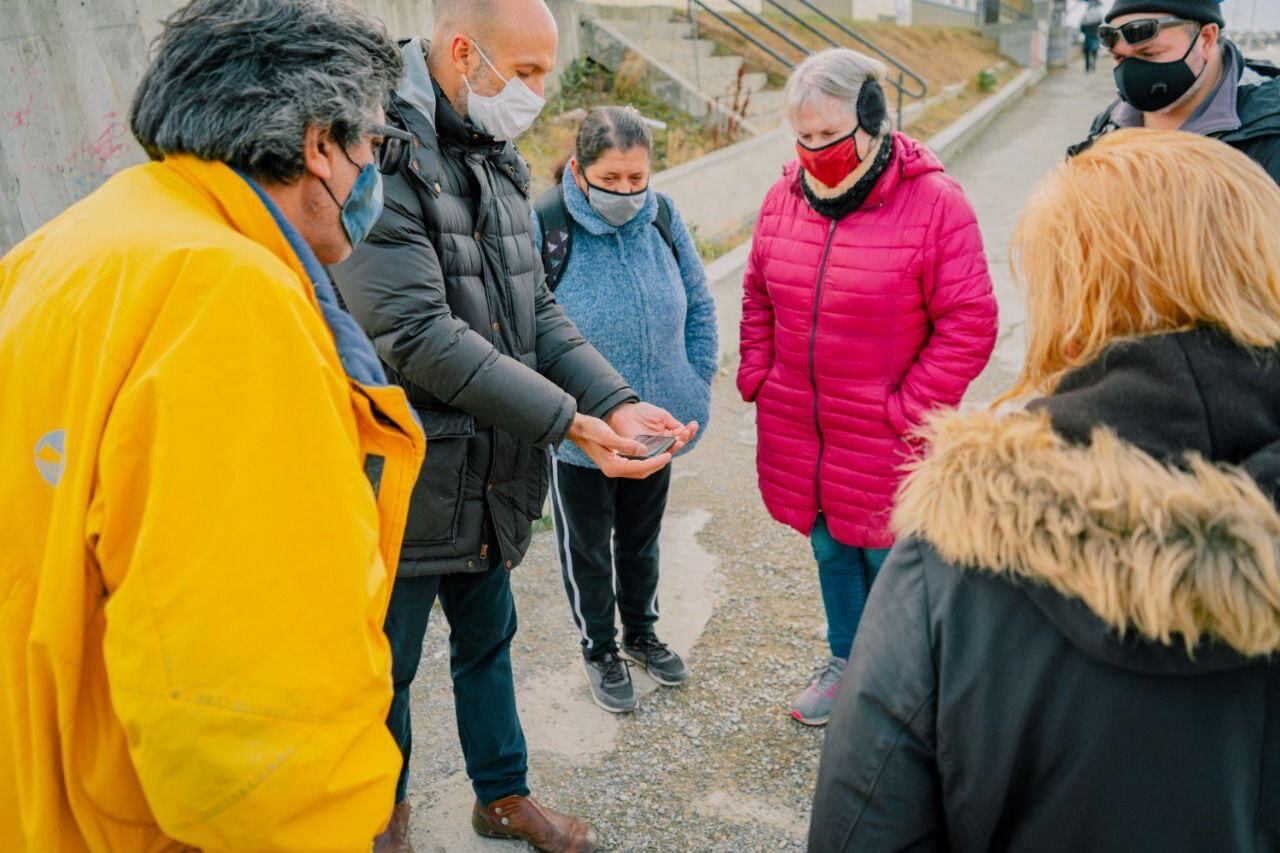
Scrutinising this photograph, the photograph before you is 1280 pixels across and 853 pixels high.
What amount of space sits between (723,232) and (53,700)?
25.0 feet

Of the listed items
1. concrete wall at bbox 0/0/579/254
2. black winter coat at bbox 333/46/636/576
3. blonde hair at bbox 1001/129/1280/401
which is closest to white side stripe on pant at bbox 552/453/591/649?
black winter coat at bbox 333/46/636/576

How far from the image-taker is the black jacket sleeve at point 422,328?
83.0 inches

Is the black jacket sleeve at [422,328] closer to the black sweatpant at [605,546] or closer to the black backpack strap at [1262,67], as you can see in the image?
the black sweatpant at [605,546]

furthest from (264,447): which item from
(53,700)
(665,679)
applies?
(665,679)

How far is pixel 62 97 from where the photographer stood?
4.49 meters

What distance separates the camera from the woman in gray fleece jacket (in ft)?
9.93

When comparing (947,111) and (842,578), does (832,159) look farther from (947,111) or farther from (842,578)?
(947,111)

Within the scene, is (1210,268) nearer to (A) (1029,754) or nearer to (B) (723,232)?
(A) (1029,754)

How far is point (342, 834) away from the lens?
124cm

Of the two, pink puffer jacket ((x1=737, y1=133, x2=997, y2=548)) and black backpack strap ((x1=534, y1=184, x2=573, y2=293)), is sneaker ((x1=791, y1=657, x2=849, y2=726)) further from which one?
black backpack strap ((x1=534, y1=184, x2=573, y2=293))

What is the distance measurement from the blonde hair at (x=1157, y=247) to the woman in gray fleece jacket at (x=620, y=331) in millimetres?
1855

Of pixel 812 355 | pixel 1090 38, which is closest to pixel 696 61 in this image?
pixel 812 355

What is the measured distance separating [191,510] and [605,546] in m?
2.15

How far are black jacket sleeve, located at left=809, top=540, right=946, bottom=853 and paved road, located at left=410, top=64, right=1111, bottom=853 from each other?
59.0 inches
